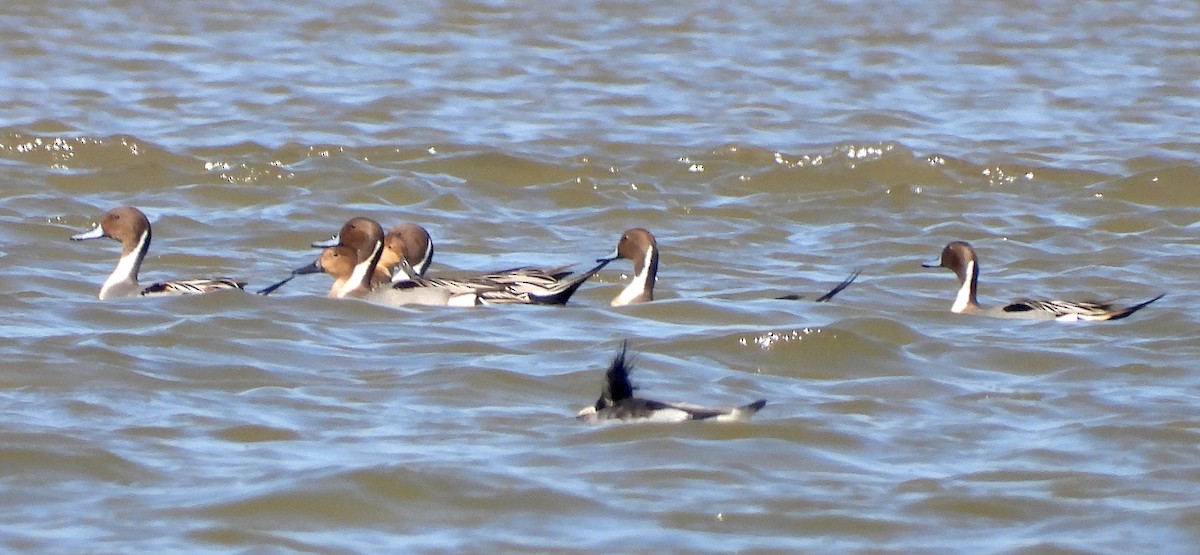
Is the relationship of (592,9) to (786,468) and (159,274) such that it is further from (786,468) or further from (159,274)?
(786,468)

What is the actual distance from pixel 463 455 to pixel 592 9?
15.9 m

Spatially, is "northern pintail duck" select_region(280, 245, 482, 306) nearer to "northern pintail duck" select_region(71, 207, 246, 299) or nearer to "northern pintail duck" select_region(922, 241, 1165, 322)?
"northern pintail duck" select_region(71, 207, 246, 299)

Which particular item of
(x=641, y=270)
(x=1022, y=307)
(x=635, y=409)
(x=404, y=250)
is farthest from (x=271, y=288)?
(x=635, y=409)

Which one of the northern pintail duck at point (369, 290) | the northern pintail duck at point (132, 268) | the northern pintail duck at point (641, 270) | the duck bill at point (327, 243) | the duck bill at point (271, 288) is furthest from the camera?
the duck bill at point (327, 243)

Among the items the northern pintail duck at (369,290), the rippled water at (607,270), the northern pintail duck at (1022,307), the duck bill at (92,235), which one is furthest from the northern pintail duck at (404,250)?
the northern pintail duck at (1022,307)

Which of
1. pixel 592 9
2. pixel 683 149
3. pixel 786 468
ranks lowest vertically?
pixel 786 468

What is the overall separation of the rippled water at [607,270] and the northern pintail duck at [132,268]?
0.18 metres

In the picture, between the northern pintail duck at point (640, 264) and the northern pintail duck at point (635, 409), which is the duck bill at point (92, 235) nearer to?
the northern pintail duck at point (640, 264)

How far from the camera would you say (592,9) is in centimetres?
2177

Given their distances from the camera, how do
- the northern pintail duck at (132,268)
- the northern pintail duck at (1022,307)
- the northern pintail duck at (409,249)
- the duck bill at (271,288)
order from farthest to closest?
the northern pintail duck at (409,249), the duck bill at (271,288), the northern pintail duck at (132,268), the northern pintail duck at (1022,307)

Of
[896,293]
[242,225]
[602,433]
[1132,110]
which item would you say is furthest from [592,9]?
[602,433]

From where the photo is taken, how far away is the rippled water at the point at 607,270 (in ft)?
18.8

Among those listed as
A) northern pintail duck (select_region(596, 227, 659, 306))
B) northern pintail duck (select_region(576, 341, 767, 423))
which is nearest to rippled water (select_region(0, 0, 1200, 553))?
northern pintail duck (select_region(576, 341, 767, 423))

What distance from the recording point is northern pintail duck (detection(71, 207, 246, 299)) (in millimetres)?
9266
